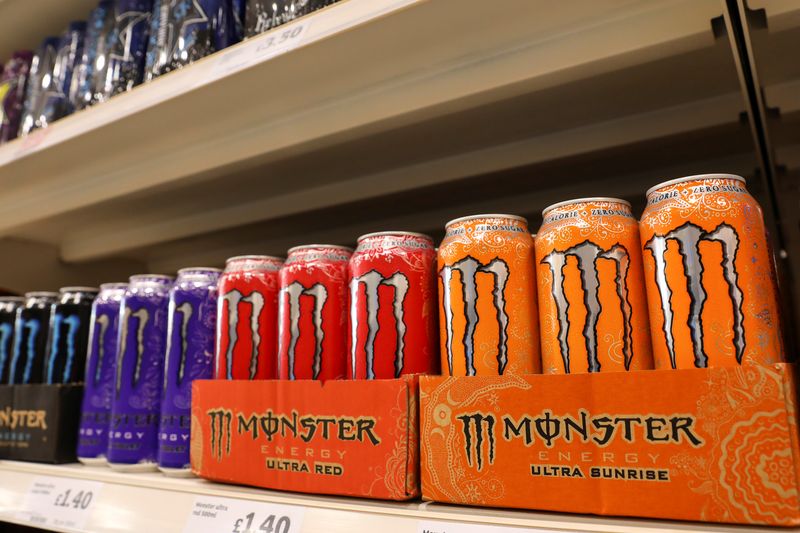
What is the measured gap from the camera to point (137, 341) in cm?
99

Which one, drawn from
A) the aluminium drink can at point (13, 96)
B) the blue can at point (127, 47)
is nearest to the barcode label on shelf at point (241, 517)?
the blue can at point (127, 47)

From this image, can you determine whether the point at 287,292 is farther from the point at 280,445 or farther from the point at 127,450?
the point at 127,450

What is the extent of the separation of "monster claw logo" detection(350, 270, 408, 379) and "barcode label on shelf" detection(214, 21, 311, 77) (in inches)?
12.4

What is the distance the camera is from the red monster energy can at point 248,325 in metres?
0.85

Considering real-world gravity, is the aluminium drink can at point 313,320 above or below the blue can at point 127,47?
below

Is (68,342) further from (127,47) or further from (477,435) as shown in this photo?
(477,435)

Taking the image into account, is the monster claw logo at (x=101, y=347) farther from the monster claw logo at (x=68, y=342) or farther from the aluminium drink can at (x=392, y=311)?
the aluminium drink can at (x=392, y=311)

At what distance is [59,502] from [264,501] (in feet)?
1.36

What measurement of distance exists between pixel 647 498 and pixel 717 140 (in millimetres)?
664

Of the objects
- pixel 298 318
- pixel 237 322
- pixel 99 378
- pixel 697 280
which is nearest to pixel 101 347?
pixel 99 378

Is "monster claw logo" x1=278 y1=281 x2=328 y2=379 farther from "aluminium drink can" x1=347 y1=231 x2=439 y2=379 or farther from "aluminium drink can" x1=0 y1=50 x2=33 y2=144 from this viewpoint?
"aluminium drink can" x1=0 y1=50 x2=33 y2=144

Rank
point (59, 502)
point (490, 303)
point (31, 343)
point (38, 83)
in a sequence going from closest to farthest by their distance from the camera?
1. point (490, 303)
2. point (59, 502)
3. point (31, 343)
4. point (38, 83)

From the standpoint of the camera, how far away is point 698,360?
0.57 m

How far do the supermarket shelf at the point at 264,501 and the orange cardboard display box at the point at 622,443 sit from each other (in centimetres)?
1
